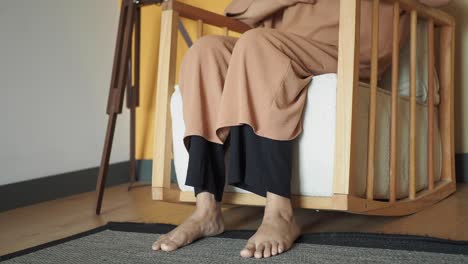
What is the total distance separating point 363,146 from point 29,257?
742 mm

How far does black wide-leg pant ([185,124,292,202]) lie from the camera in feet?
3.70

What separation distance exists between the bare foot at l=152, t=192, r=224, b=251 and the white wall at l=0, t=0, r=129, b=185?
2.76 ft

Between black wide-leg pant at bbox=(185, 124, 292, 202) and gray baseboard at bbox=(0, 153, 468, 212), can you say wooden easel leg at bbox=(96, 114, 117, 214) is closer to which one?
gray baseboard at bbox=(0, 153, 468, 212)

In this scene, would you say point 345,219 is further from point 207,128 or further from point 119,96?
point 119,96

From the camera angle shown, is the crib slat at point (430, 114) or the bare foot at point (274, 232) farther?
the crib slat at point (430, 114)

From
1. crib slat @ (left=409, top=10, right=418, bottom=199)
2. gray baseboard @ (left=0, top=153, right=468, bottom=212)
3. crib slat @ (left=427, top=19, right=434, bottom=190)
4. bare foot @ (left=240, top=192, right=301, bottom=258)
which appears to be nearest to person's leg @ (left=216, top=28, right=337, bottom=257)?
bare foot @ (left=240, top=192, right=301, bottom=258)

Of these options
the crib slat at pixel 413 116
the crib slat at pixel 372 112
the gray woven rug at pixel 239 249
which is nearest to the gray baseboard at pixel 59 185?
the crib slat at pixel 413 116

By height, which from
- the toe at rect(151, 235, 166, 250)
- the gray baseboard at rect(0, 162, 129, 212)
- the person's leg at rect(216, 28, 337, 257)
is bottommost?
the toe at rect(151, 235, 166, 250)

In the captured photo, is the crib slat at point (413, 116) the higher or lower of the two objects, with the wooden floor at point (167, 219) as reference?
higher

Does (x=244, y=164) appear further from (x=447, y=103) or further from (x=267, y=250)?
(x=447, y=103)

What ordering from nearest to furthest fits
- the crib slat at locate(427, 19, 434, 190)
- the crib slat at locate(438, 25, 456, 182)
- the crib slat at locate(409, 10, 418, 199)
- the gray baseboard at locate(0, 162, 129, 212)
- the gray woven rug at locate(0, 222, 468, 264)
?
the gray woven rug at locate(0, 222, 468, 264) < the crib slat at locate(409, 10, 418, 199) < the crib slat at locate(427, 19, 434, 190) < the crib slat at locate(438, 25, 456, 182) < the gray baseboard at locate(0, 162, 129, 212)

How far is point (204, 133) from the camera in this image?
47.5 inches

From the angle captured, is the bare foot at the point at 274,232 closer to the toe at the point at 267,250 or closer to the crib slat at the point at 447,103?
the toe at the point at 267,250

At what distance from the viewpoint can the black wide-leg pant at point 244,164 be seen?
1.13 meters
